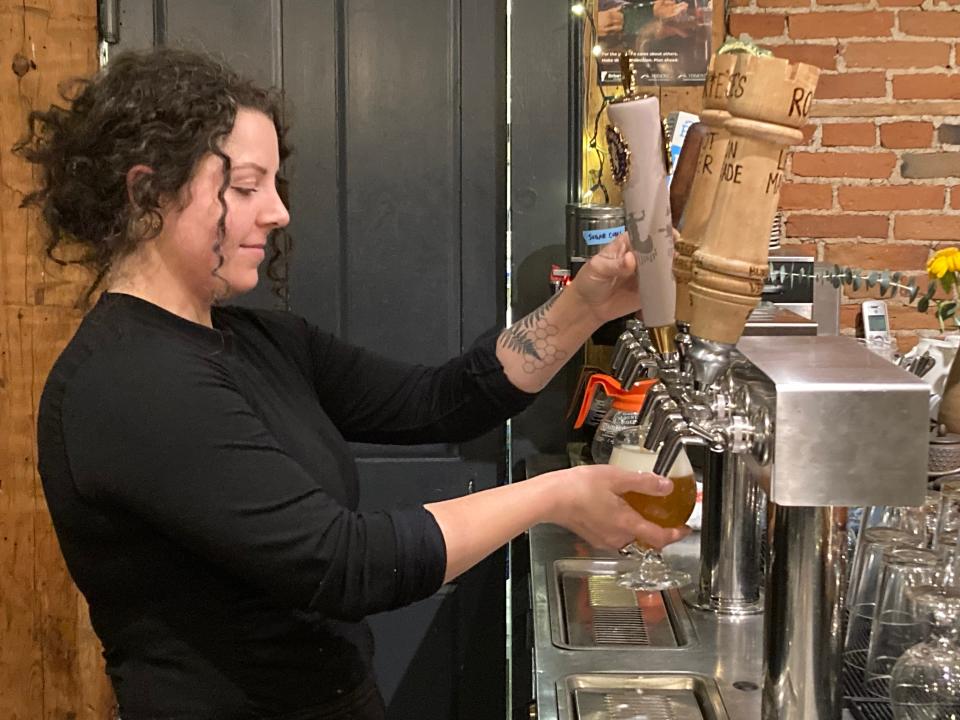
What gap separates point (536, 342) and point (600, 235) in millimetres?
586

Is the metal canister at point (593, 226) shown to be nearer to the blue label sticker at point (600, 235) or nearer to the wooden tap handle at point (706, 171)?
the blue label sticker at point (600, 235)

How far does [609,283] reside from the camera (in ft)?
5.04

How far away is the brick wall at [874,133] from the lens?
2518 mm

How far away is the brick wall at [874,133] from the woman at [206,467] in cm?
124

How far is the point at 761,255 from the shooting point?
Answer: 854 millimetres

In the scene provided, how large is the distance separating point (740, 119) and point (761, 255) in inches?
4.2

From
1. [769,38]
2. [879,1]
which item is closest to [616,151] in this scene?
[769,38]

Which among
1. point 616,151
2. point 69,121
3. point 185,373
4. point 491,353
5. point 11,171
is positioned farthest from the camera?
point 11,171

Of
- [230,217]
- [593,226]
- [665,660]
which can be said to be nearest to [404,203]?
[593,226]

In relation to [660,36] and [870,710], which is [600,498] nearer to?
[870,710]

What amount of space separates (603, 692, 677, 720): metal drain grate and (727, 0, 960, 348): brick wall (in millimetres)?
1533

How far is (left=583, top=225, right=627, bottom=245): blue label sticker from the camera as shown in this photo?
7.17 ft

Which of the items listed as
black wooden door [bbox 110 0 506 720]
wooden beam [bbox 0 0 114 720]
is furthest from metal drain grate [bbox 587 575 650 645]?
wooden beam [bbox 0 0 114 720]

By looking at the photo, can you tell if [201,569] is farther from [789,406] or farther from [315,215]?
[315,215]
